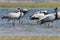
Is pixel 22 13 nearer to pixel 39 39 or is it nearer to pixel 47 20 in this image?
pixel 47 20

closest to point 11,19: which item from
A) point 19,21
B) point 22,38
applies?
point 19,21

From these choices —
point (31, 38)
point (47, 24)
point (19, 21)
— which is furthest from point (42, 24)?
point (31, 38)

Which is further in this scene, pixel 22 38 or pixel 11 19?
pixel 11 19

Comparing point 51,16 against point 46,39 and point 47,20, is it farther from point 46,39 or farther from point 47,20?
point 46,39

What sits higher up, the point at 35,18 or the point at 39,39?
the point at 39,39

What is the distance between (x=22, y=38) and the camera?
1381 cm

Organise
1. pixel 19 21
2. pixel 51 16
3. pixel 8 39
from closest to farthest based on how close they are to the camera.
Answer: pixel 8 39
pixel 51 16
pixel 19 21

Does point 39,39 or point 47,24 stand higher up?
point 39,39

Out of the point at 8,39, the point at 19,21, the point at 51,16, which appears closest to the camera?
the point at 8,39

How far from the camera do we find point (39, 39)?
13.5m

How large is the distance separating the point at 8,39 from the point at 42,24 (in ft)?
29.8

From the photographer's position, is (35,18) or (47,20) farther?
(35,18)

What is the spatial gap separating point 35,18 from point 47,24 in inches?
71.4

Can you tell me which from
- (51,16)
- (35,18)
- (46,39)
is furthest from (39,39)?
(35,18)
